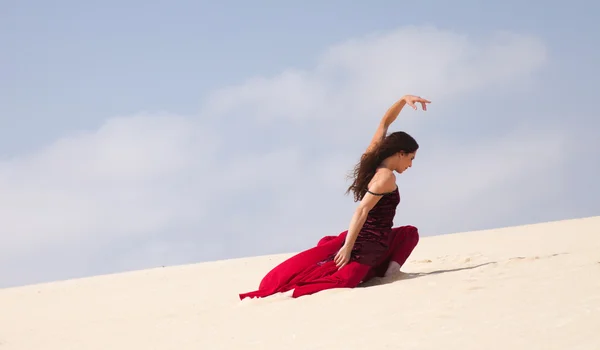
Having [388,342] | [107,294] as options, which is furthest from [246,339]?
[107,294]

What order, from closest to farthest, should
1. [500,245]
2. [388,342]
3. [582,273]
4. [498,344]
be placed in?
[498,344] < [388,342] < [582,273] < [500,245]

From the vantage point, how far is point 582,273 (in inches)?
255

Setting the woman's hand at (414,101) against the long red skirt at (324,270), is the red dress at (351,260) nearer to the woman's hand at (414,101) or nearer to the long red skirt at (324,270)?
the long red skirt at (324,270)

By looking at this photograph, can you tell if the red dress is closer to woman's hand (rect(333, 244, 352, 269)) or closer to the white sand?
woman's hand (rect(333, 244, 352, 269))

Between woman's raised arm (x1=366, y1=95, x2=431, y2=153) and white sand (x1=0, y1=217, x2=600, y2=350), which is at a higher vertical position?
woman's raised arm (x1=366, y1=95, x2=431, y2=153)

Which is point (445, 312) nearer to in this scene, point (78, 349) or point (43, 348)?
point (78, 349)

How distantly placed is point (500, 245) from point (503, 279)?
662cm

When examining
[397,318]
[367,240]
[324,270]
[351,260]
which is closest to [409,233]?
[367,240]

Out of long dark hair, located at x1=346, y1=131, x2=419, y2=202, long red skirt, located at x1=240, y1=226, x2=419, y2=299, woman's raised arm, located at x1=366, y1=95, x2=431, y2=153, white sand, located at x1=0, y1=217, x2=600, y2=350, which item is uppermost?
woman's raised arm, located at x1=366, y1=95, x2=431, y2=153

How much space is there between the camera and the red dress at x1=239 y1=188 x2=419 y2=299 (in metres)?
7.40

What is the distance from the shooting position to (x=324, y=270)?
7543 mm

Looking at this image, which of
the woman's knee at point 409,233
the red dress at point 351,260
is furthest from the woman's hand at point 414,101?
the woman's knee at point 409,233

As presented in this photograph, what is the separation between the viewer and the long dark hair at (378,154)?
24.4ft

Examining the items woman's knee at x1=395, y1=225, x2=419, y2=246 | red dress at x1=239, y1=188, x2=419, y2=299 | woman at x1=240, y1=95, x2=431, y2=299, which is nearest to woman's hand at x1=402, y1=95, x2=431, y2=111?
woman at x1=240, y1=95, x2=431, y2=299
